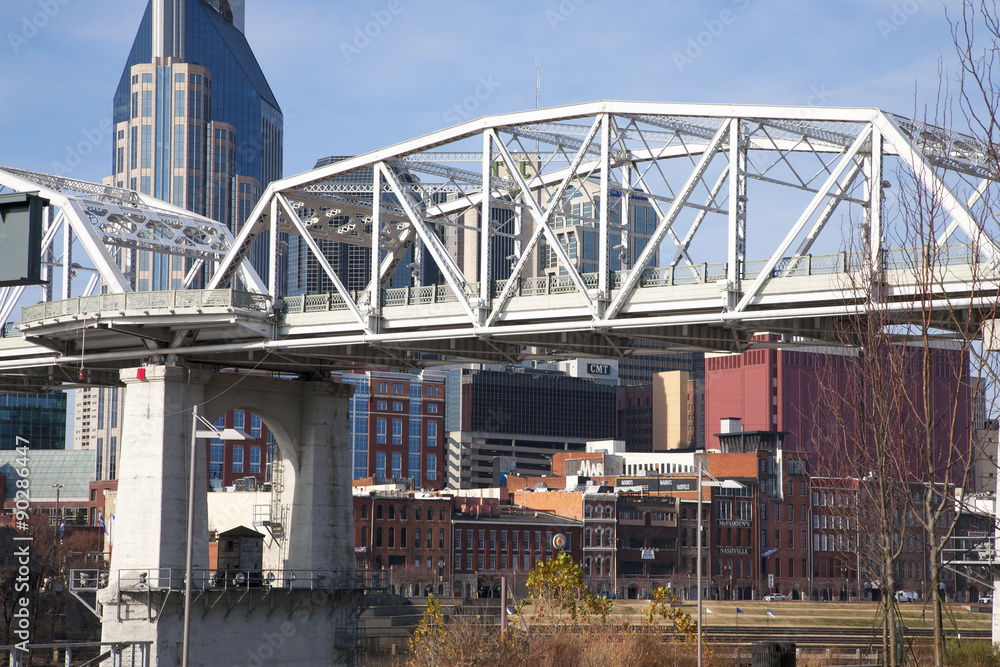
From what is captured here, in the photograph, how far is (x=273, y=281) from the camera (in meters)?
62.3

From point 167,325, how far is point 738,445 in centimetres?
14195

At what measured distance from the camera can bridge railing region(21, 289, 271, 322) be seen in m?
63.4

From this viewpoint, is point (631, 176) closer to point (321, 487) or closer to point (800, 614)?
point (321, 487)

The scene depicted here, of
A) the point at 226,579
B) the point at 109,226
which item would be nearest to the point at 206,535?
the point at 226,579

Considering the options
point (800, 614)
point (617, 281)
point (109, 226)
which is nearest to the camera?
point (617, 281)

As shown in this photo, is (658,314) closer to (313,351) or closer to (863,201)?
(863,201)

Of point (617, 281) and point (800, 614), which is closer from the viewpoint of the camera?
point (617, 281)

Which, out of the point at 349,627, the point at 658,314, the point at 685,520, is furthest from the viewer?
the point at 685,520

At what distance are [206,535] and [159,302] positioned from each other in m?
12.0

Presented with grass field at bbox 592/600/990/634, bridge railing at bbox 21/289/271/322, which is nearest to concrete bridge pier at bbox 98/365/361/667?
bridge railing at bbox 21/289/271/322

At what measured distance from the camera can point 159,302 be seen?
213 ft

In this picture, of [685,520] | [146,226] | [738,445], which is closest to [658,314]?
[146,226]

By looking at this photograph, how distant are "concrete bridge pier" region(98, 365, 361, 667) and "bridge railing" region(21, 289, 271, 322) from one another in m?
4.24

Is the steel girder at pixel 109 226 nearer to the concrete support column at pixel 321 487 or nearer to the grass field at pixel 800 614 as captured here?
the concrete support column at pixel 321 487
